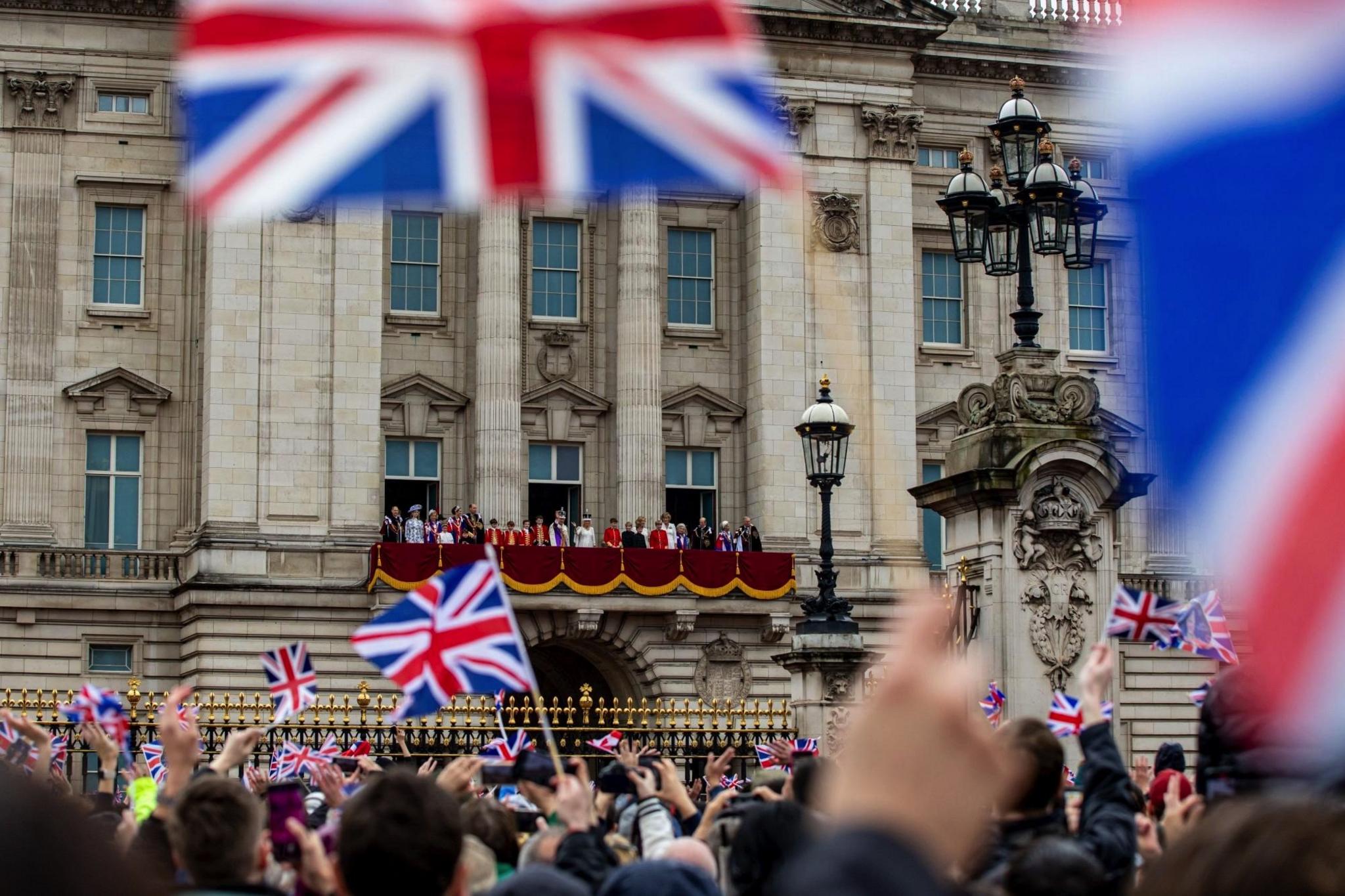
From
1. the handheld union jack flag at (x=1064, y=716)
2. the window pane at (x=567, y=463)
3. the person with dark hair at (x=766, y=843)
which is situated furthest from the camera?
the window pane at (x=567, y=463)

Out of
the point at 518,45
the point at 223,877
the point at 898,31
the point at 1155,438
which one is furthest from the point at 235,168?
the point at 898,31

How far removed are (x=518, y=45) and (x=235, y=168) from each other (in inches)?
39.3

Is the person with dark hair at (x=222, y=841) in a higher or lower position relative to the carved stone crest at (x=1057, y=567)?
lower

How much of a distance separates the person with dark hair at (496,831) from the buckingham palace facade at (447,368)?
34.0 m

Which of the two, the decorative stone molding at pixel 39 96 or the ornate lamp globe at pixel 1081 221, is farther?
the decorative stone molding at pixel 39 96

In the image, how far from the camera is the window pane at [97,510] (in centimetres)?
4778

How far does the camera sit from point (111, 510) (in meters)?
48.0

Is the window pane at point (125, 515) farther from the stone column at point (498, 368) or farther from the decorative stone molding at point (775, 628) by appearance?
the decorative stone molding at point (775, 628)

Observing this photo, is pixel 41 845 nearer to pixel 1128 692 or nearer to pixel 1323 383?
pixel 1323 383

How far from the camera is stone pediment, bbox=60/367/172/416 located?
47.7 m

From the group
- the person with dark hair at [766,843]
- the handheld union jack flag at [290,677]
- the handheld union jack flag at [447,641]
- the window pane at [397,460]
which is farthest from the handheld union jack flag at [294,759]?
the window pane at [397,460]

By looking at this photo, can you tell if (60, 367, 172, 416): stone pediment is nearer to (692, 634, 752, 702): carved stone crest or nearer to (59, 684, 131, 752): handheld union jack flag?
(692, 634, 752, 702): carved stone crest

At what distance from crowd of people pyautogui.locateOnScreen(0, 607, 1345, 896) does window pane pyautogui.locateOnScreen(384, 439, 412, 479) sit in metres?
35.3

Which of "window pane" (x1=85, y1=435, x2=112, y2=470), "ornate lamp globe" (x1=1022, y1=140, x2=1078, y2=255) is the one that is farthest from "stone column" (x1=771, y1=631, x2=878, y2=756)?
"window pane" (x1=85, y1=435, x2=112, y2=470)
